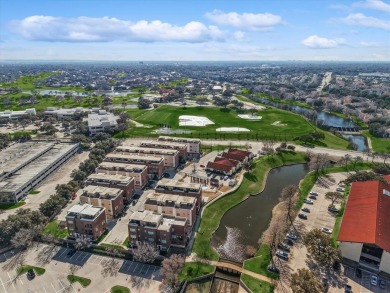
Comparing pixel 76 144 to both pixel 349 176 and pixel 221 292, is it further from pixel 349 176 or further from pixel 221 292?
pixel 349 176

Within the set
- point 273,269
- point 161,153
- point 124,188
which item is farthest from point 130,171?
point 273,269

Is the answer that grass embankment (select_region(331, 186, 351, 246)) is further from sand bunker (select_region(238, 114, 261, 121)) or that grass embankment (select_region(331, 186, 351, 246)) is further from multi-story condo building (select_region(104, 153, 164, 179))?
sand bunker (select_region(238, 114, 261, 121))

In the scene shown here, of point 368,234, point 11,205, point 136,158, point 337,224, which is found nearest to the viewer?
point 368,234

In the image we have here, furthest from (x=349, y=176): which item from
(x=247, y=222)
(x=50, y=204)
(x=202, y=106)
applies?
(x=202, y=106)

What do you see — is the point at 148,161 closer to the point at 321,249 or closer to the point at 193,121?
the point at 321,249

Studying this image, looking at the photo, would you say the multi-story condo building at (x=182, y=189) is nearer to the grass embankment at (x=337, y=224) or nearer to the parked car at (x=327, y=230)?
the parked car at (x=327, y=230)

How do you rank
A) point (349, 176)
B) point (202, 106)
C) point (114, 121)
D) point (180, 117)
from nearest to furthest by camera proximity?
point (349, 176)
point (114, 121)
point (180, 117)
point (202, 106)
